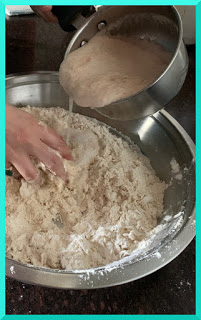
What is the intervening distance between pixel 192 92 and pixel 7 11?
2.90ft

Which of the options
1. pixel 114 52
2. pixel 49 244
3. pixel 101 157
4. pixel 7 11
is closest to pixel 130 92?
pixel 114 52

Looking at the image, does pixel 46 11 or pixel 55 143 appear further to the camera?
pixel 46 11

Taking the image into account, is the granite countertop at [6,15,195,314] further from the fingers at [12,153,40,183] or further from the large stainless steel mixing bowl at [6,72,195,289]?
the fingers at [12,153,40,183]

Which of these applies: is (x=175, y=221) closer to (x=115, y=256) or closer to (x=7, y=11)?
(x=115, y=256)

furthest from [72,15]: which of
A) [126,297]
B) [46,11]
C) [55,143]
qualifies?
[126,297]

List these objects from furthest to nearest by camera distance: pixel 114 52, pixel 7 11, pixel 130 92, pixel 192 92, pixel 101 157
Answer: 1. pixel 7 11
2. pixel 192 92
3. pixel 101 157
4. pixel 114 52
5. pixel 130 92

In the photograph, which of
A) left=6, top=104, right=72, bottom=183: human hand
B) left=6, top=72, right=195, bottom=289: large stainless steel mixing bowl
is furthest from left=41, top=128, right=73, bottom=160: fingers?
left=6, top=72, right=195, bottom=289: large stainless steel mixing bowl

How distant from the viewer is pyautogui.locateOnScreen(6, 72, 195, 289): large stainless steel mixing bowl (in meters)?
0.71

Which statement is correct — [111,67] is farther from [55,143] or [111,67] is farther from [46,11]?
[46,11]

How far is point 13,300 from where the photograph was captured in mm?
796

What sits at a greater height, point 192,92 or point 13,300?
point 192,92

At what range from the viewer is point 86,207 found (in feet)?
3.05

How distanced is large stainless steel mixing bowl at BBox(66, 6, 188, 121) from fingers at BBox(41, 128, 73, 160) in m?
0.16

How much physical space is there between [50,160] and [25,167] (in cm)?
7
